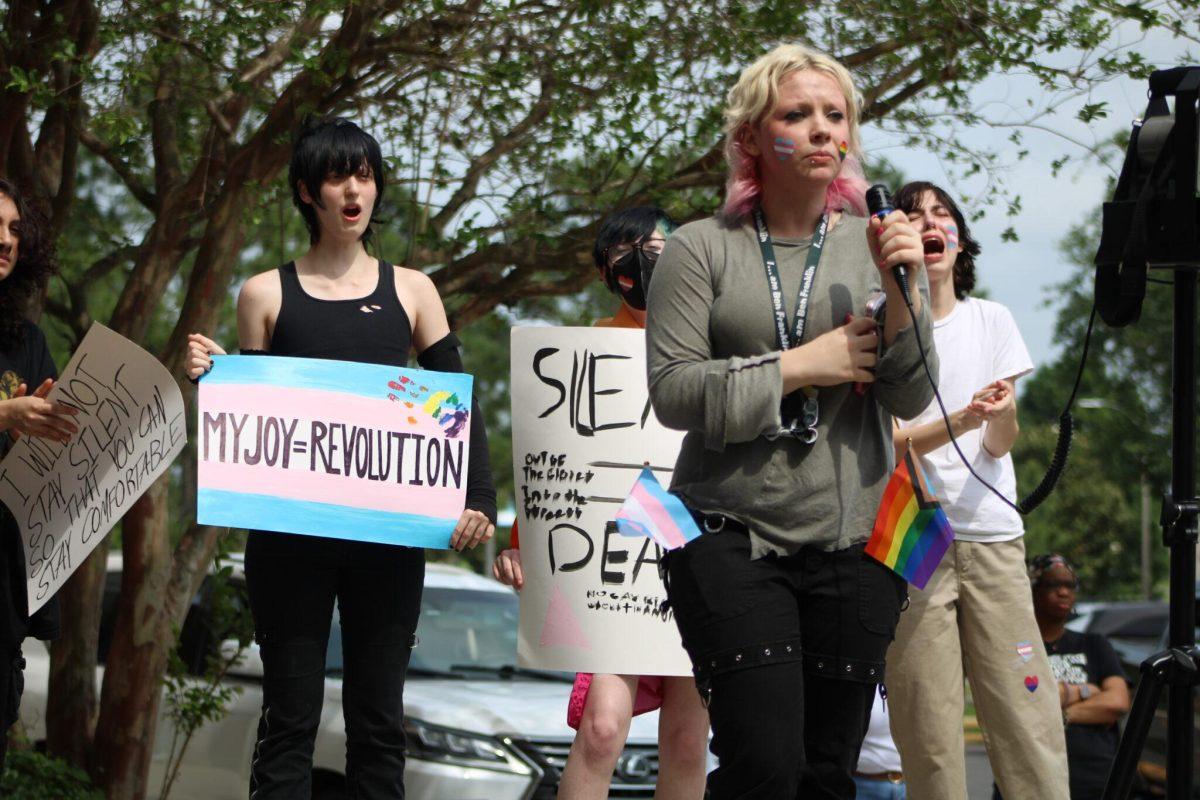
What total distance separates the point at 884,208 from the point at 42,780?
233 inches

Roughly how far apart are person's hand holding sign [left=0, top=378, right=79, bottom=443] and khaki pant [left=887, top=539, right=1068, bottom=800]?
92.8 inches

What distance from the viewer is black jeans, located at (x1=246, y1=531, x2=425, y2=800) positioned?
3842 millimetres

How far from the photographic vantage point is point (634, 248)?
190 inches

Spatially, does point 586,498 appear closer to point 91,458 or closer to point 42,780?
point 91,458

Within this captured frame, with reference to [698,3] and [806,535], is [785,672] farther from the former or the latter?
[698,3]

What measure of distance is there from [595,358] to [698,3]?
3556 millimetres

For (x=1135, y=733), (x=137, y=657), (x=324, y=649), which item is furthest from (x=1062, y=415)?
(x=137, y=657)

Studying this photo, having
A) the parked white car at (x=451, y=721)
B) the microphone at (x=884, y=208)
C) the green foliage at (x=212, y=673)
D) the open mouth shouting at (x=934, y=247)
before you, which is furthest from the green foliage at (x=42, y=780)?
the microphone at (x=884, y=208)

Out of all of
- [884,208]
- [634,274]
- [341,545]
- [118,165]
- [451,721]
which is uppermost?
[118,165]

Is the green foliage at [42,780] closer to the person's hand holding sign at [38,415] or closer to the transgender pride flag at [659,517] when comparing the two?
the person's hand holding sign at [38,415]

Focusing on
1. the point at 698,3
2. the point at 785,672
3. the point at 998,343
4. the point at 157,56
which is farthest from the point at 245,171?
the point at 785,672

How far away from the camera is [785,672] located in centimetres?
297

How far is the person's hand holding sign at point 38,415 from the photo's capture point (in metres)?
4.06

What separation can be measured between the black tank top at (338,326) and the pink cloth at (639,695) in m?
1.15
